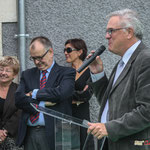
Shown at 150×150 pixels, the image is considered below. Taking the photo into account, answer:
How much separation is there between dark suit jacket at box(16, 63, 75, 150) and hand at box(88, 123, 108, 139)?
1.19 m

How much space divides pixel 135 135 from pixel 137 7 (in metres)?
2.82

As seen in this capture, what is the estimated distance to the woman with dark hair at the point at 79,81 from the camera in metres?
4.14

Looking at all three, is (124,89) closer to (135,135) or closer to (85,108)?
(135,135)

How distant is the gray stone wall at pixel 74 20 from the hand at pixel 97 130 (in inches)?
99.5

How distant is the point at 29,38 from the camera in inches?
193

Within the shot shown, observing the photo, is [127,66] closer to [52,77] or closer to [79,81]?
[52,77]

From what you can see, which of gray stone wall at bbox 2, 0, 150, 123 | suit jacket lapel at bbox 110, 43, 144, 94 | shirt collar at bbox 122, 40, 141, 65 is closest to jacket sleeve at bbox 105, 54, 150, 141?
suit jacket lapel at bbox 110, 43, 144, 94

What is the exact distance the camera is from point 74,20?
491 centimetres

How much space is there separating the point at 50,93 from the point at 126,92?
126 centimetres

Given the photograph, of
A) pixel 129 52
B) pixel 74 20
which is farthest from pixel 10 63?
pixel 129 52

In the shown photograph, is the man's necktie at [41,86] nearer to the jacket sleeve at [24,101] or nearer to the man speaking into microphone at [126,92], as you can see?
the jacket sleeve at [24,101]

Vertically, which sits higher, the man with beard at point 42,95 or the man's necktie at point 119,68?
the man's necktie at point 119,68

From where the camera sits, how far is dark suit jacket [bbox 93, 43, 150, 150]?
7.68 feet

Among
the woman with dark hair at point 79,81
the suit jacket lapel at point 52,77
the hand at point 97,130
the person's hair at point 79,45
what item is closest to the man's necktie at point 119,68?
the hand at point 97,130
